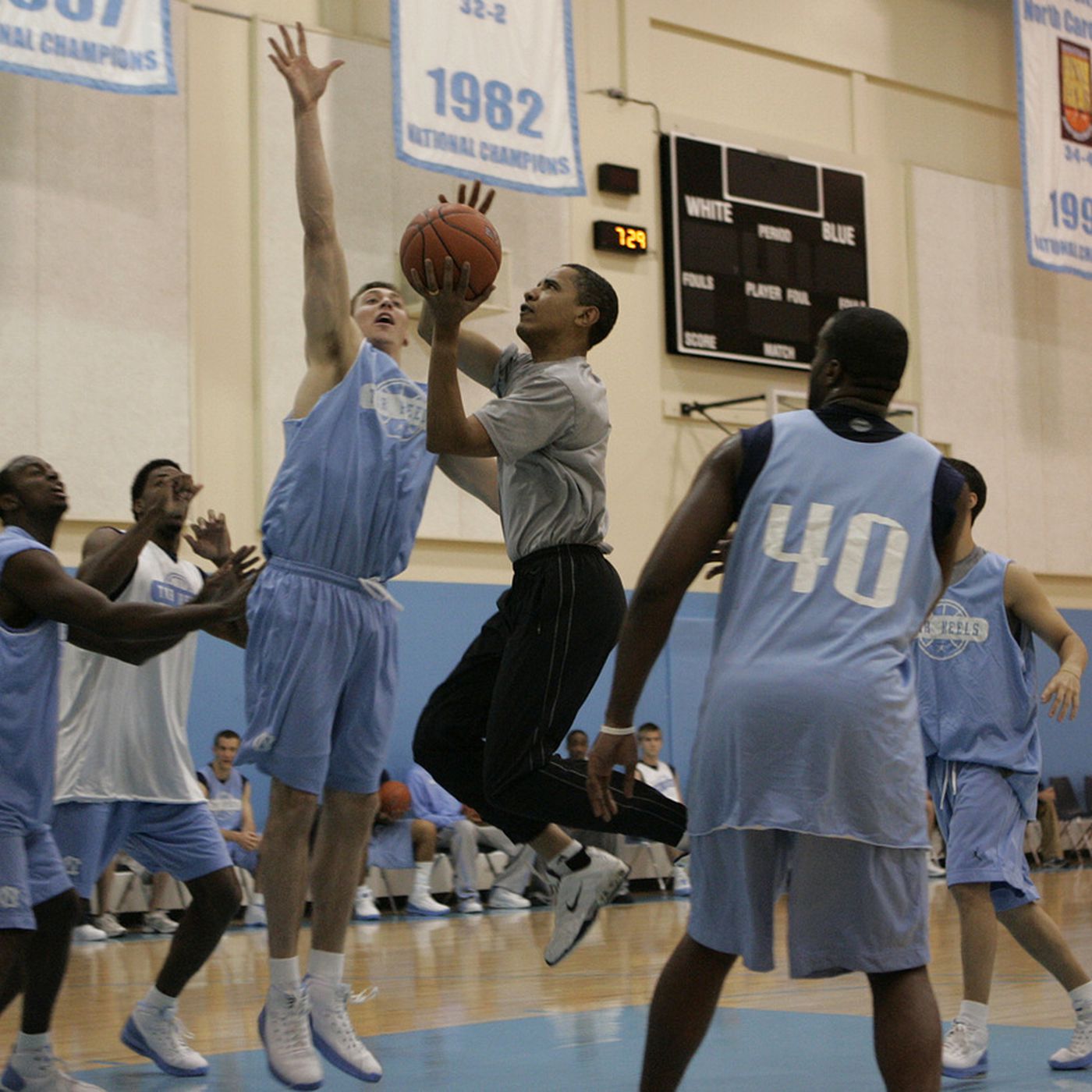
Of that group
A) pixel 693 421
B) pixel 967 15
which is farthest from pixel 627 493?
pixel 967 15

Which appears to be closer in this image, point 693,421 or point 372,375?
point 372,375

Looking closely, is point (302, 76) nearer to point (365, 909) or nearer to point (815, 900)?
point (815, 900)

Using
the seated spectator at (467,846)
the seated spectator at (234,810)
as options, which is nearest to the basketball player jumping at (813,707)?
the seated spectator at (234,810)

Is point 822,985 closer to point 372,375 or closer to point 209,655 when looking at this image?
point 372,375

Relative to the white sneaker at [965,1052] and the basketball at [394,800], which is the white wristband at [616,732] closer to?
the white sneaker at [965,1052]

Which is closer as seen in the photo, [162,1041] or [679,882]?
[162,1041]

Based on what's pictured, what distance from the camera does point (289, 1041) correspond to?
440 cm

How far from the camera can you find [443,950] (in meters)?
9.03

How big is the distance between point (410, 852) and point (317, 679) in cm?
765

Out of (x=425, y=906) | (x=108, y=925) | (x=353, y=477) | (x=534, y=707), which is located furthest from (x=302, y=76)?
→ (x=425, y=906)

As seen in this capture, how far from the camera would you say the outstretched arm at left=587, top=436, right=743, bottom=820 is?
3.20 metres

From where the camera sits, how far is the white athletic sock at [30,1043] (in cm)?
439

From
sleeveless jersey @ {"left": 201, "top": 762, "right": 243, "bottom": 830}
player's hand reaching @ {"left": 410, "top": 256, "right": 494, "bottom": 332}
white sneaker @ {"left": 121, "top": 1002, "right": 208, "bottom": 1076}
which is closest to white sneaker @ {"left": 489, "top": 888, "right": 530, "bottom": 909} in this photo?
sleeveless jersey @ {"left": 201, "top": 762, "right": 243, "bottom": 830}

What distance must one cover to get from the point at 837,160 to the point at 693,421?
319 cm
